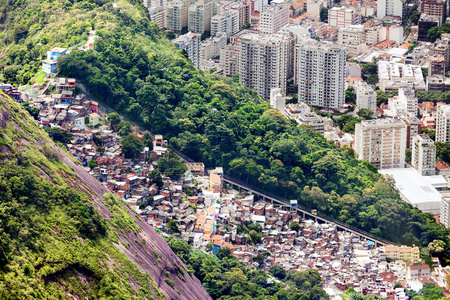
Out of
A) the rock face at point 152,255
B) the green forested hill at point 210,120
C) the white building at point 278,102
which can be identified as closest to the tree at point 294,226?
the green forested hill at point 210,120

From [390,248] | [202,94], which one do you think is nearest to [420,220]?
[390,248]

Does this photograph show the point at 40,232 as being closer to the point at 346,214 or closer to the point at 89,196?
the point at 89,196

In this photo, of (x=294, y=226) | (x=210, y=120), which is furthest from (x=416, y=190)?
(x=210, y=120)

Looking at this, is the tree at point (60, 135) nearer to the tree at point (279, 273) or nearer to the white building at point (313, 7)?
the tree at point (279, 273)

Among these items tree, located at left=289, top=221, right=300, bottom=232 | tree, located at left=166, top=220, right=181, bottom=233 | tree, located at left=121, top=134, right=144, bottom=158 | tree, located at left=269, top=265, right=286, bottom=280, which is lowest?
tree, located at left=289, top=221, right=300, bottom=232

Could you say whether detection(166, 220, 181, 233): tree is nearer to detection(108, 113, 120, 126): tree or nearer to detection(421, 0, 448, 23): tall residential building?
detection(108, 113, 120, 126): tree

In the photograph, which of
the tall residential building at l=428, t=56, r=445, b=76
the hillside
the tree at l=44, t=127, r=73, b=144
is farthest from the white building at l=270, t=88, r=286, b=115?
the hillside
